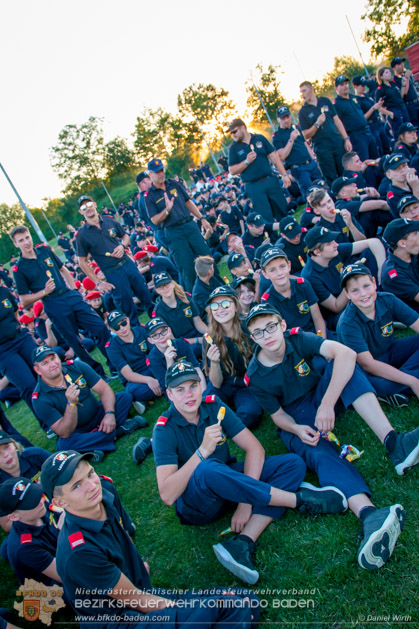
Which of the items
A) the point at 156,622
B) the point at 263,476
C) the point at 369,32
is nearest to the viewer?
the point at 156,622

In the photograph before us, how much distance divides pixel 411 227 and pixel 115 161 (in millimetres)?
51298

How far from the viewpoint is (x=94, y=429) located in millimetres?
5215

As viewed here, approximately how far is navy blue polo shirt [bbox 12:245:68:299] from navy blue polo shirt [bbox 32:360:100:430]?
1779 millimetres

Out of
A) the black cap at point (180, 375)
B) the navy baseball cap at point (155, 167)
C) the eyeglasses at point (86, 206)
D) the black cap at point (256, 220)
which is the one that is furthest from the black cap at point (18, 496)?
the black cap at point (256, 220)

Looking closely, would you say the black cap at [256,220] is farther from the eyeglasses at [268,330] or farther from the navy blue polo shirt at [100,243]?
the eyeglasses at [268,330]

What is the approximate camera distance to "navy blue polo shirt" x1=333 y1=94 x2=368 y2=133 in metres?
9.41

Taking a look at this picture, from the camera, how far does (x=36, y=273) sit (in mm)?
6348

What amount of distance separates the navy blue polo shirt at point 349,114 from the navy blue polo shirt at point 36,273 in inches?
288

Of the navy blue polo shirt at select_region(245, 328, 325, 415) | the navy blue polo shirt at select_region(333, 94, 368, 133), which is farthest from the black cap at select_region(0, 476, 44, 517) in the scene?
the navy blue polo shirt at select_region(333, 94, 368, 133)

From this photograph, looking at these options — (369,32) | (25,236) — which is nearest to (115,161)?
(369,32)

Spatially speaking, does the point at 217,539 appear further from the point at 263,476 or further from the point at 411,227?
the point at 411,227

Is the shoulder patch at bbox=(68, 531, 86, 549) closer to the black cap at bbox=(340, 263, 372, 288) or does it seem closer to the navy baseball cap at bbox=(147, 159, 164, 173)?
the black cap at bbox=(340, 263, 372, 288)

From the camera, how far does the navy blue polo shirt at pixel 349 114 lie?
9406 millimetres

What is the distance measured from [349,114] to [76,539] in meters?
10.1
